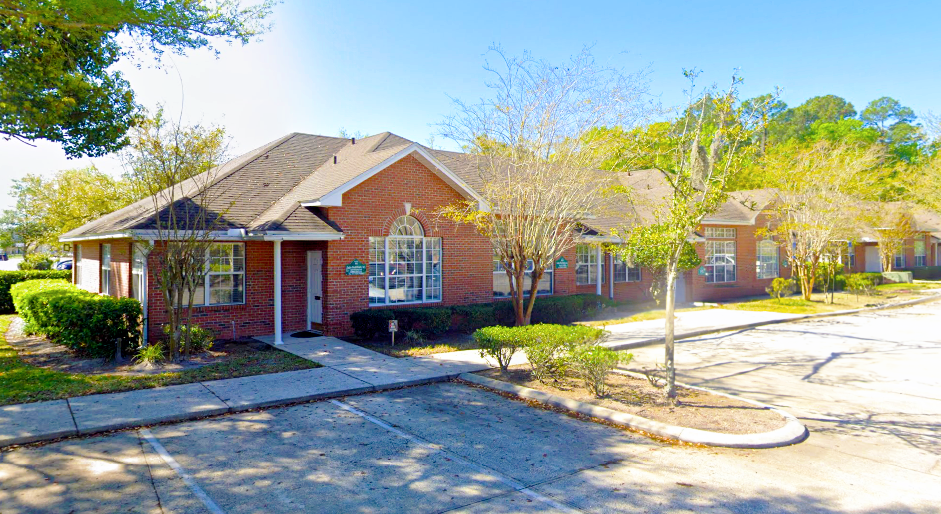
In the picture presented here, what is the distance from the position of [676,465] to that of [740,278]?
22.6 m

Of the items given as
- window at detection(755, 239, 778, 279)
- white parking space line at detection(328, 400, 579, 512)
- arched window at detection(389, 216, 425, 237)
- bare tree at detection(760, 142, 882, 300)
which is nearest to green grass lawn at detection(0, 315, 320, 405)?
white parking space line at detection(328, 400, 579, 512)

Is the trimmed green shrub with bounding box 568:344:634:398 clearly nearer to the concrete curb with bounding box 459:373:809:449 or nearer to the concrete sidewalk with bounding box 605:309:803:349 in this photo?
the concrete curb with bounding box 459:373:809:449

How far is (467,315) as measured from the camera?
15.4 metres

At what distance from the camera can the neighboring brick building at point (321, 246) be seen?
1367 centimetres

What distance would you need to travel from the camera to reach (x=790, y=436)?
7.07 m

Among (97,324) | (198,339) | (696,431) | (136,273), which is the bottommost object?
(696,431)

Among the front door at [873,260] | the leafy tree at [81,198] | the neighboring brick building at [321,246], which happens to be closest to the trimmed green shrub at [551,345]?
the neighboring brick building at [321,246]

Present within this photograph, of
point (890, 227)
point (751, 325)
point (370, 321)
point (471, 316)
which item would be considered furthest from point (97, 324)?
point (890, 227)

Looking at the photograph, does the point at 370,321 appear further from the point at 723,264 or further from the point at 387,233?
the point at 723,264

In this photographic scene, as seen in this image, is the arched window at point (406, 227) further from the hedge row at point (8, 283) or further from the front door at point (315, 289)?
the hedge row at point (8, 283)

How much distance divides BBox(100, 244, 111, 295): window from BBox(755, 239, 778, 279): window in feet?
87.7

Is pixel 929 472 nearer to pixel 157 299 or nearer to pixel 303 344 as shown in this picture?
pixel 303 344

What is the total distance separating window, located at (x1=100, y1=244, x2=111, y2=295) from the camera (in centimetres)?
1720

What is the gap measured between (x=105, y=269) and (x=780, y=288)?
24.7 m
